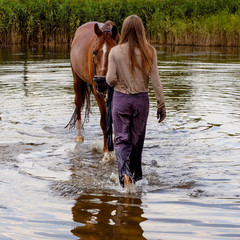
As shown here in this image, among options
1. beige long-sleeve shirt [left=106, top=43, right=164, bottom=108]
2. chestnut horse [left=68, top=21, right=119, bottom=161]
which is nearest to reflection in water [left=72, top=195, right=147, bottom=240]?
beige long-sleeve shirt [left=106, top=43, right=164, bottom=108]

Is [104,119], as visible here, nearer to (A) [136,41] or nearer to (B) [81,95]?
(B) [81,95]

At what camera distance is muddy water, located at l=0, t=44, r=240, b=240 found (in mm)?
4316

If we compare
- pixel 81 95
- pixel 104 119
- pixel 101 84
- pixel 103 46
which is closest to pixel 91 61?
A: pixel 104 119

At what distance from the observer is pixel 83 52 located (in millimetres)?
8047

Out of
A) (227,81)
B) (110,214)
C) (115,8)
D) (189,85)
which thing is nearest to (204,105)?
(189,85)

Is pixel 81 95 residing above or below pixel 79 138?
above

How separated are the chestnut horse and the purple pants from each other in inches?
25.7

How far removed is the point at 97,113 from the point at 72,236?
6.07 m

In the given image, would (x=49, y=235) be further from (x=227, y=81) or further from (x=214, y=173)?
(x=227, y=81)

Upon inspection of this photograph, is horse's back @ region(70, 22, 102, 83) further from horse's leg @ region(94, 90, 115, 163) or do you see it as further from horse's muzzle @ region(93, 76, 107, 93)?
horse's muzzle @ region(93, 76, 107, 93)

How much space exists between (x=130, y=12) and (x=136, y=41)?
26956 millimetres

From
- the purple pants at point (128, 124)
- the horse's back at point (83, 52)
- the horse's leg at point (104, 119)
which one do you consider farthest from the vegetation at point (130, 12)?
the purple pants at point (128, 124)

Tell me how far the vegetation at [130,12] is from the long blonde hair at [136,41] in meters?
22.2

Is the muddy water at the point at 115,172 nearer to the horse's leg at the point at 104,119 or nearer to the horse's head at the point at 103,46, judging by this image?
the horse's leg at the point at 104,119
